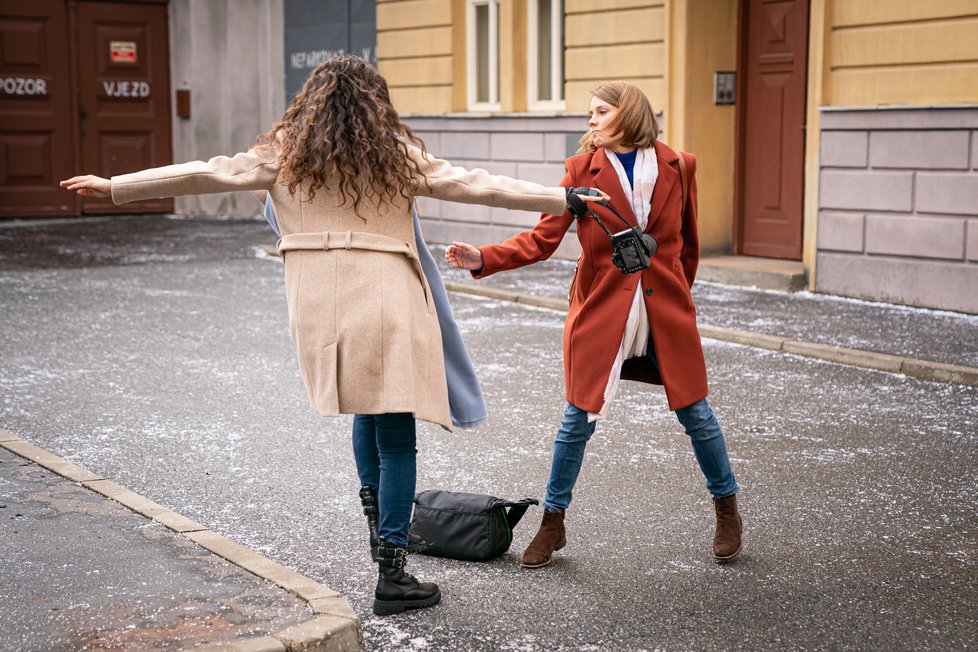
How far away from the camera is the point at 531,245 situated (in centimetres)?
484

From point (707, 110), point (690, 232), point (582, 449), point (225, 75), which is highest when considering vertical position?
point (225, 75)

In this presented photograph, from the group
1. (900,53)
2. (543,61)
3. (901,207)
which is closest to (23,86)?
(543,61)

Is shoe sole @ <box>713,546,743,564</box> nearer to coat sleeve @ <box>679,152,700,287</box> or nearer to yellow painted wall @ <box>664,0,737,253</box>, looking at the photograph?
coat sleeve @ <box>679,152,700,287</box>

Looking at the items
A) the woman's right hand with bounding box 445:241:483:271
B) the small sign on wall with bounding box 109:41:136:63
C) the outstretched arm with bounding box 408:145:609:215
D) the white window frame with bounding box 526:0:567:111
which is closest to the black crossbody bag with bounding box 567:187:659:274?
the outstretched arm with bounding box 408:145:609:215

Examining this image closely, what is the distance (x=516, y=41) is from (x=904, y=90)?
18.7 feet

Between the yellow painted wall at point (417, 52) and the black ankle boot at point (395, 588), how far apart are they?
42.0 ft

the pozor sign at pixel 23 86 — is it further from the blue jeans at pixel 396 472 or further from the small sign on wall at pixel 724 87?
the blue jeans at pixel 396 472

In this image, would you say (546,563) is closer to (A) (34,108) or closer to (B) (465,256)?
(B) (465,256)

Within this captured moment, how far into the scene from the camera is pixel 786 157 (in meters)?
13.0

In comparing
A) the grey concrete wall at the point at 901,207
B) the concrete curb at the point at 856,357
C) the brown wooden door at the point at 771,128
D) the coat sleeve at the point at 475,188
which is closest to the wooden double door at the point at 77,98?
the brown wooden door at the point at 771,128

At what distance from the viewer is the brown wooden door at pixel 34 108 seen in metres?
19.7

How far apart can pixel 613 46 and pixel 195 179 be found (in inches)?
417

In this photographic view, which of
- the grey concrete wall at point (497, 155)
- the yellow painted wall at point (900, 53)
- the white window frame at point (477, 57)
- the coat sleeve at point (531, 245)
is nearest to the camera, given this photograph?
the coat sleeve at point (531, 245)

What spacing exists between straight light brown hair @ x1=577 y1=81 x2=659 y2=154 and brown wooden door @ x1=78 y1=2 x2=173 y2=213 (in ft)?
55.3
